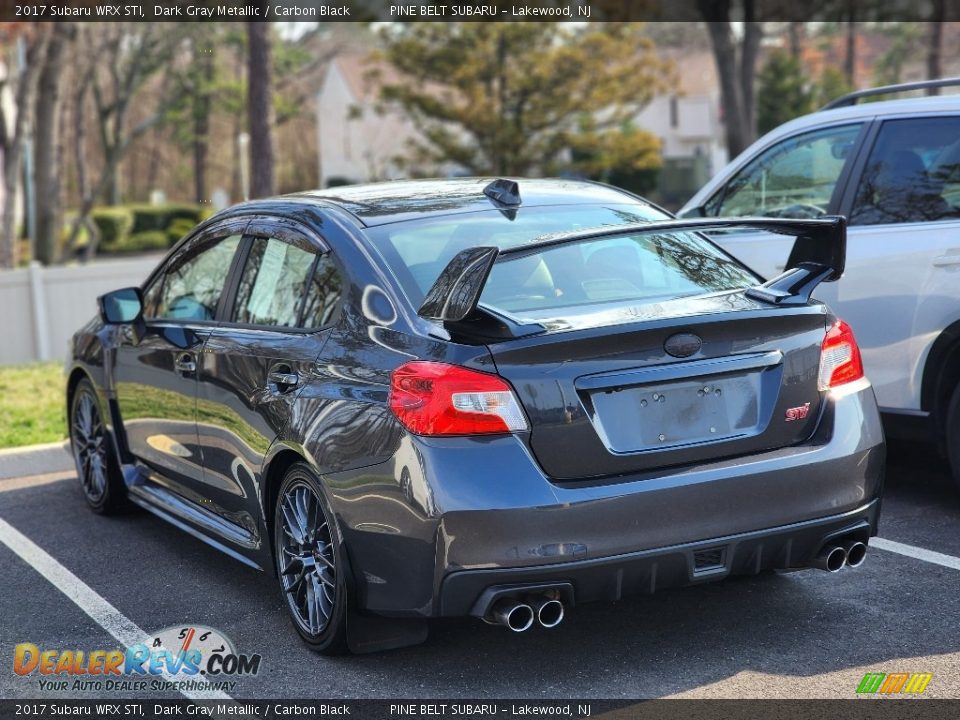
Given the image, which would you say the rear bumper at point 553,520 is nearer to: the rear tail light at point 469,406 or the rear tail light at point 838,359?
the rear tail light at point 469,406

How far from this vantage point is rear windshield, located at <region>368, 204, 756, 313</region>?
4.64 meters

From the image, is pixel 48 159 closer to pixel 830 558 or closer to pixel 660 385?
pixel 660 385

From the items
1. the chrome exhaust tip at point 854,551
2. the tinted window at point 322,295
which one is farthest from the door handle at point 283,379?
the chrome exhaust tip at point 854,551

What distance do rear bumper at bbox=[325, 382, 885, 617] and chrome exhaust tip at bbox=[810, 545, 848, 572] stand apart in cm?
5

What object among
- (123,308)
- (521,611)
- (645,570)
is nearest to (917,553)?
(645,570)

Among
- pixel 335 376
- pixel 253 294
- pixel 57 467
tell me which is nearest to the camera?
pixel 335 376

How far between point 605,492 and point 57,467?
5.29m

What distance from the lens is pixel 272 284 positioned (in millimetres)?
5328

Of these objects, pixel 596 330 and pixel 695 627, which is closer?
pixel 596 330

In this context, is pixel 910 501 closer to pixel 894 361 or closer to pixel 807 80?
pixel 894 361

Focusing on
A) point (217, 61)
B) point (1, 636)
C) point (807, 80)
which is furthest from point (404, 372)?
point (807, 80)

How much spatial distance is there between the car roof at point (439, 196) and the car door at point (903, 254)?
59.2 inches

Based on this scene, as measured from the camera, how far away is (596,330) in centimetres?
420

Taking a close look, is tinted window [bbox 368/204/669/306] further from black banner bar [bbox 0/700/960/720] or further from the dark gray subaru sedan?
black banner bar [bbox 0/700/960/720]
